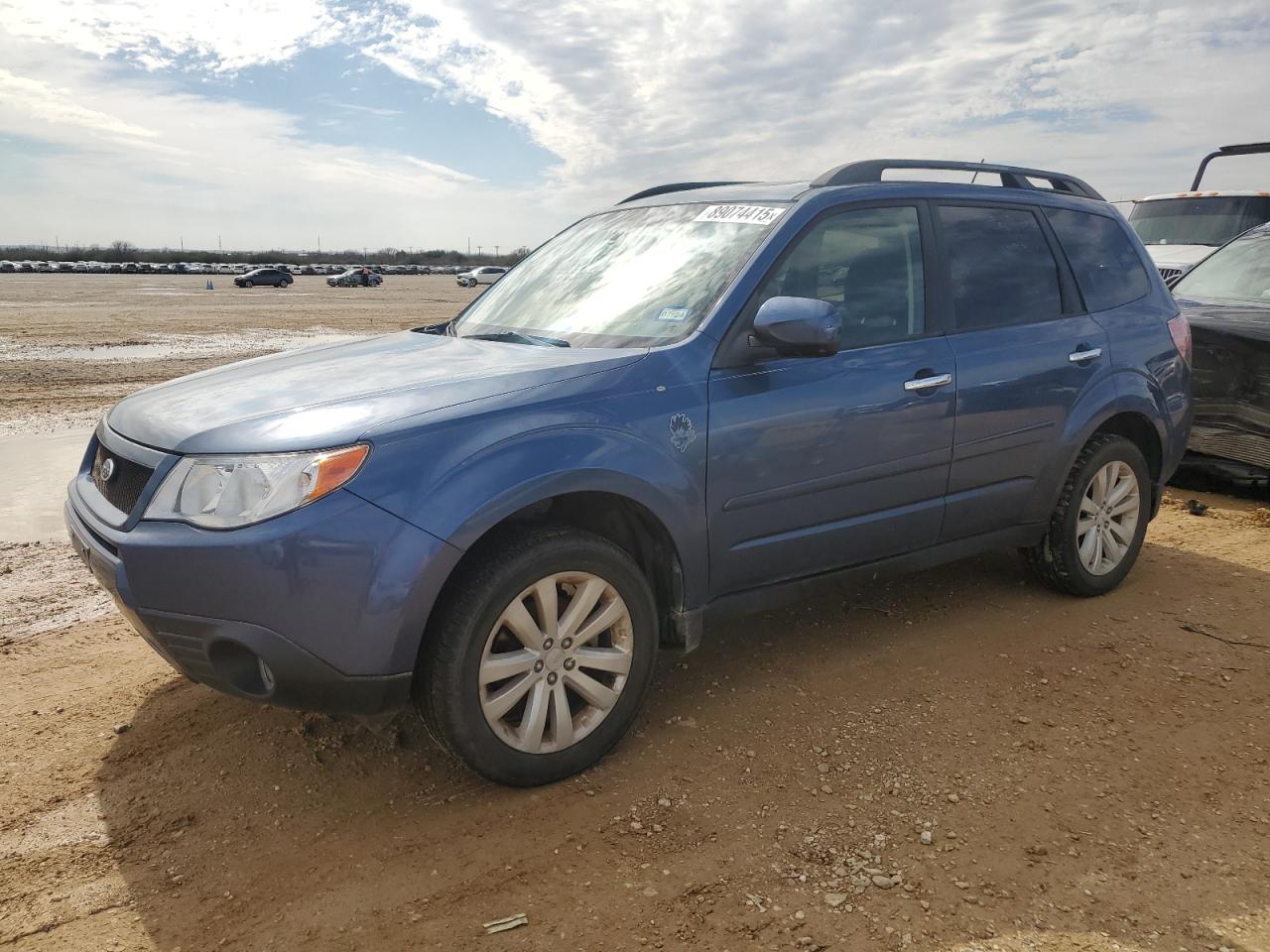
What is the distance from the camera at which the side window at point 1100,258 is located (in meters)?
4.62

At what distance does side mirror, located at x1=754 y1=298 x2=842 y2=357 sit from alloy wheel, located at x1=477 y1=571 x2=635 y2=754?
98 centimetres

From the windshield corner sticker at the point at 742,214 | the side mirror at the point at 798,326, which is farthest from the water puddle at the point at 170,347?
the side mirror at the point at 798,326

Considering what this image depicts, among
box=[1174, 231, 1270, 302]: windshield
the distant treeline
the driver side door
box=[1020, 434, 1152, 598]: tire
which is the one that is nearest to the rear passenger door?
the driver side door

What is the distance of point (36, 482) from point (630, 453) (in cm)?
559

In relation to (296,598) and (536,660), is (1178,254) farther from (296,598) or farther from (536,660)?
(296,598)

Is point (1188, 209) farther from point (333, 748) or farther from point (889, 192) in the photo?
point (333, 748)

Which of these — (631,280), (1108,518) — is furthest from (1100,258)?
(631,280)

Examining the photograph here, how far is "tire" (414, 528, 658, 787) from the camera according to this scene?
2850 mm

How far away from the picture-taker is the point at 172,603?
8.94 feet

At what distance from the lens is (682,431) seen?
322 centimetres

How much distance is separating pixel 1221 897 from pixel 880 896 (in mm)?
878

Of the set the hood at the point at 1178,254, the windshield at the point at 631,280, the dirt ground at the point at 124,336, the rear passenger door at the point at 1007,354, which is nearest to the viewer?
the windshield at the point at 631,280

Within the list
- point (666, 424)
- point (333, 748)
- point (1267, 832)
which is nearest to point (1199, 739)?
point (1267, 832)

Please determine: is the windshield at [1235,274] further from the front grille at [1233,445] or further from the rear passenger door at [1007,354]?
the rear passenger door at [1007,354]
